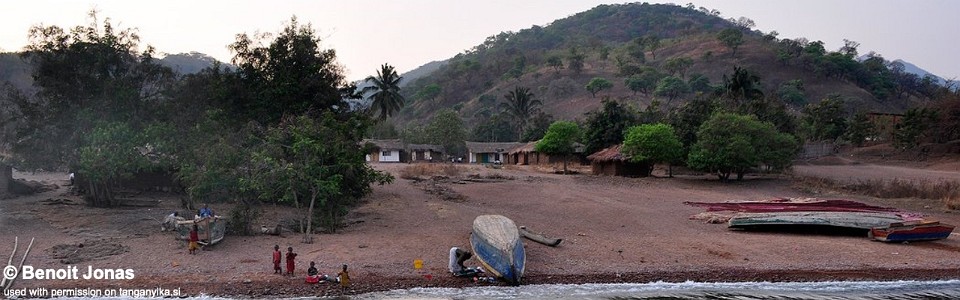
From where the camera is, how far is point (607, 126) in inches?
2034

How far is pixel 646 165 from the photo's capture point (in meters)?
43.3

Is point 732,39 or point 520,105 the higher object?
point 732,39

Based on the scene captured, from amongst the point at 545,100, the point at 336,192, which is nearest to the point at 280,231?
the point at 336,192

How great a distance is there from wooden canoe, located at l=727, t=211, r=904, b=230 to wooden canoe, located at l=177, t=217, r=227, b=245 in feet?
55.4

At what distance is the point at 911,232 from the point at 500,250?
14.1 meters

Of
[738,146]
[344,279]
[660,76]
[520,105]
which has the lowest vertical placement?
[344,279]

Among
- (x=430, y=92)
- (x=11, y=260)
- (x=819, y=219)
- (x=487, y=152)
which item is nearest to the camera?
(x=11, y=260)

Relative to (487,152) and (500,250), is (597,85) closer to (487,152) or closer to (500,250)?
(487,152)

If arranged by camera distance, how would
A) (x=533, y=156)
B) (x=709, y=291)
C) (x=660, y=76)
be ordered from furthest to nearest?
1. (x=660, y=76)
2. (x=533, y=156)
3. (x=709, y=291)

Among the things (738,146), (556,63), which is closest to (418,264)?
(738,146)

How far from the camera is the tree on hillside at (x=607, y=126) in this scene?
168ft

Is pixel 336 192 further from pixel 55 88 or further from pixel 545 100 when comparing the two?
pixel 545 100

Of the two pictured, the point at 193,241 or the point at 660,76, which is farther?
the point at 660,76

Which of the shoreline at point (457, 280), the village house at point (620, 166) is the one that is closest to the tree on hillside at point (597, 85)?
the village house at point (620, 166)
